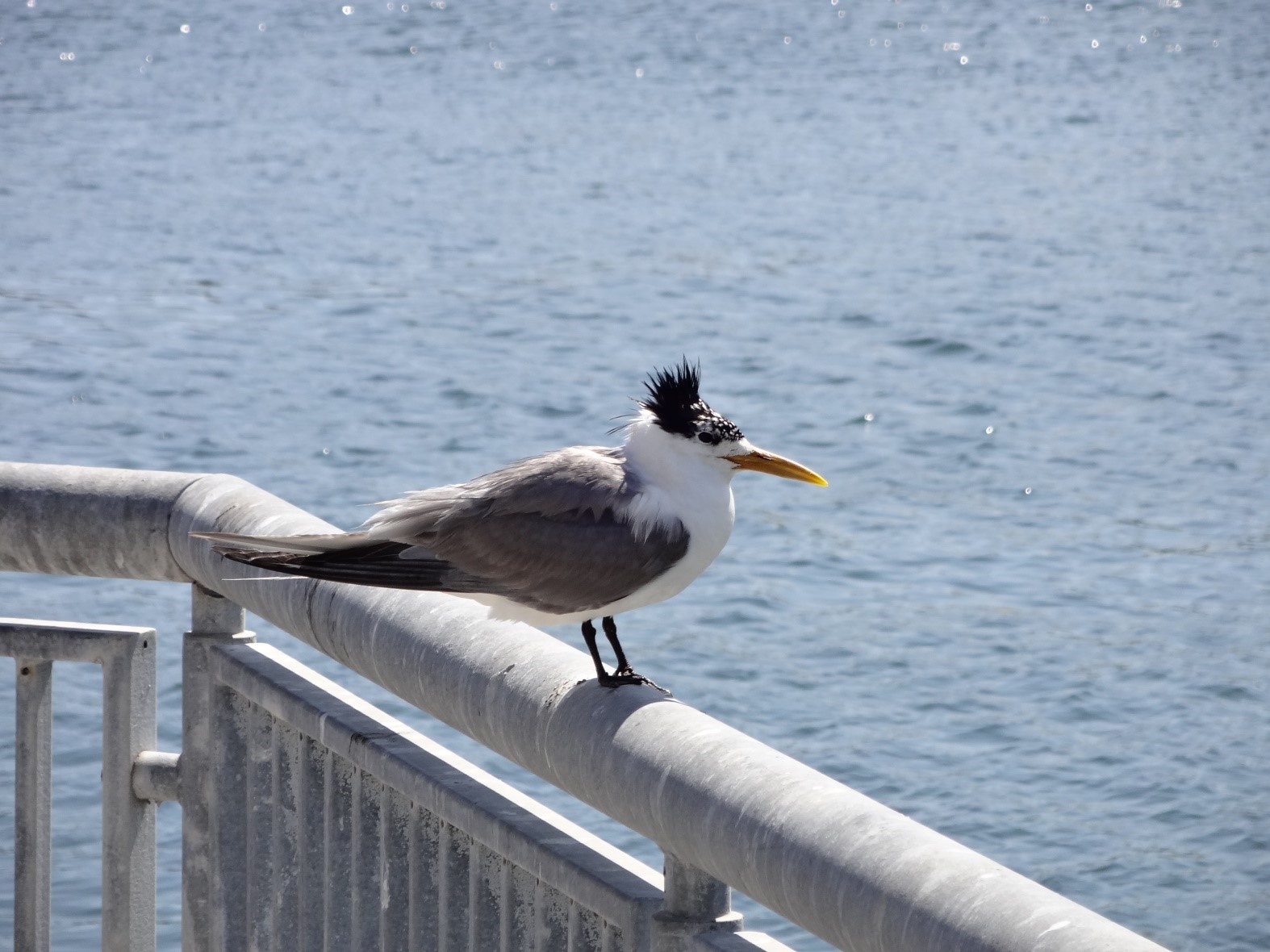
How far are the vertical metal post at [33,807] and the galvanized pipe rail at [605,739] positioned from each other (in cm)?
20

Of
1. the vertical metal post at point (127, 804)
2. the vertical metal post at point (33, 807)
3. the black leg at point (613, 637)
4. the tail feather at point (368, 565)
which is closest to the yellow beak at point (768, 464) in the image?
the black leg at point (613, 637)

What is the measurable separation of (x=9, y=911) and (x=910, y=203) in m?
17.9

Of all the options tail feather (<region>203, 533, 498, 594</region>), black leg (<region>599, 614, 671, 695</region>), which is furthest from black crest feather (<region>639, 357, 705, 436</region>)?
tail feather (<region>203, 533, 498, 594</region>)

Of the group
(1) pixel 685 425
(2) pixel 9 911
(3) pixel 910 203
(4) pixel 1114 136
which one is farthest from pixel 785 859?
(4) pixel 1114 136

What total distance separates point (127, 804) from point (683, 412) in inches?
42.9

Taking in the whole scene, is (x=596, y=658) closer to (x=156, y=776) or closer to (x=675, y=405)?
(x=675, y=405)

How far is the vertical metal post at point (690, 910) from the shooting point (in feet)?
6.70

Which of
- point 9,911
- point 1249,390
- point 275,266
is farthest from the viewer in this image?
point 275,266

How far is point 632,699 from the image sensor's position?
222 cm

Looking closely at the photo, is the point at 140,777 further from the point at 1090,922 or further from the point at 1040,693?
the point at 1040,693

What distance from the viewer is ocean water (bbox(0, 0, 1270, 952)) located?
9438 millimetres

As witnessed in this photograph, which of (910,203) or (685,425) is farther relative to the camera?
(910,203)

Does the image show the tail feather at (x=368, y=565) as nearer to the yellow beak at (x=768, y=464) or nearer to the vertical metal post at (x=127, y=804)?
the vertical metal post at (x=127, y=804)

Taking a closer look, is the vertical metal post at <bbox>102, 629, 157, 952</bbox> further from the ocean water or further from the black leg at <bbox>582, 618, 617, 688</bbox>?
the ocean water
